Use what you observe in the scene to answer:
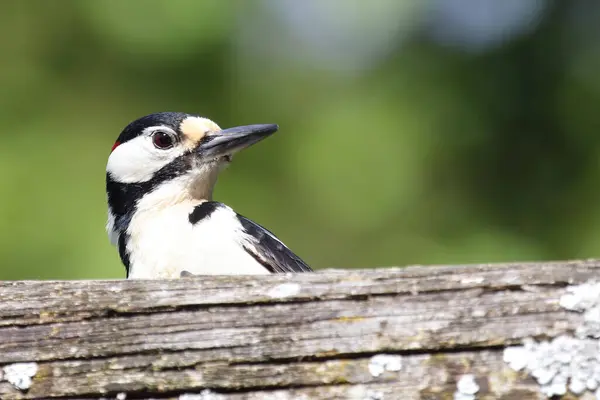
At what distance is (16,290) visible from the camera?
158cm

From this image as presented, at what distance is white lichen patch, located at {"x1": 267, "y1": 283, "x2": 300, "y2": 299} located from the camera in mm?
1523

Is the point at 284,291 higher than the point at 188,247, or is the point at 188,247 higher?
the point at 188,247

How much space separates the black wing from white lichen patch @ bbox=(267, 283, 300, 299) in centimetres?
131

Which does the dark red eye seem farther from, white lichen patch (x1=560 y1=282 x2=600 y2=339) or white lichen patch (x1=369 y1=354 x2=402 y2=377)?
white lichen patch (x1=560 y1=282 x2=600 y2=339)

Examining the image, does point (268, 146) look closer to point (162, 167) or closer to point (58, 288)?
point (162, 167)

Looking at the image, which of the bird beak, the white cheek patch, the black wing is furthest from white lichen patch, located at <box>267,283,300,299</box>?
the white cheek patch

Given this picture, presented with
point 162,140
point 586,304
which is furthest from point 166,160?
point 586,304

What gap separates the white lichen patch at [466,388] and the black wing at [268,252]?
1.45 metres

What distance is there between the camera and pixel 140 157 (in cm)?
336

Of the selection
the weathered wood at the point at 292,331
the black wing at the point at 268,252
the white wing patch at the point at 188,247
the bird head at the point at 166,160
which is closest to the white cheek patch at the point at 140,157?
the bird head at the point at 166,160

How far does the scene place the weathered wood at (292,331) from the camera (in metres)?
1.44

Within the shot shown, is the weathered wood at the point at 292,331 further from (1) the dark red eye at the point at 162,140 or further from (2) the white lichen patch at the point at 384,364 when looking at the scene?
(1) the dark red eye at the point at 162,140

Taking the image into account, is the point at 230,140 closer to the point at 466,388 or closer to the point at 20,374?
the point at 20,374

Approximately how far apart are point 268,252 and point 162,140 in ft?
2.39
